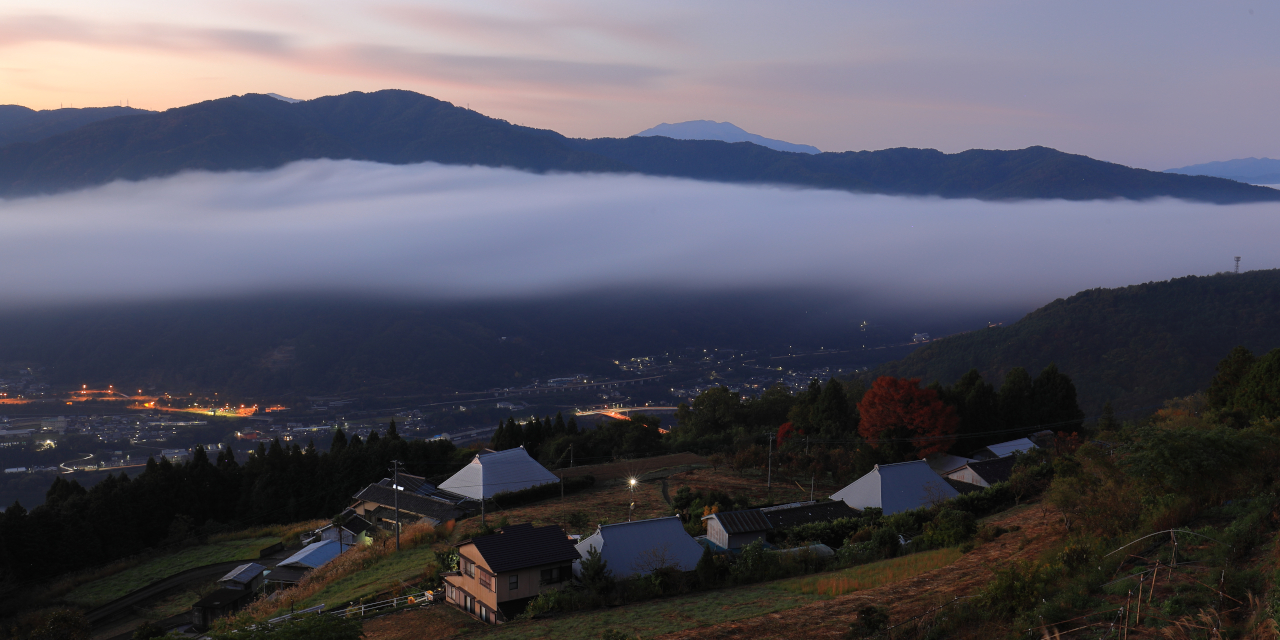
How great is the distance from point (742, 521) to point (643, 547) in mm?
6449

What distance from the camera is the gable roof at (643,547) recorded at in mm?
26375

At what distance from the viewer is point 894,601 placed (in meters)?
18.7

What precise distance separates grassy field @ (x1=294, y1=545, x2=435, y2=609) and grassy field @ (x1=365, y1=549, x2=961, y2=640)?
13.8 ft

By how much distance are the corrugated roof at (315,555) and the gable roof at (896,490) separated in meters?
24.6

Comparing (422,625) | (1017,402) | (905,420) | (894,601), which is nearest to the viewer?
(894,601)

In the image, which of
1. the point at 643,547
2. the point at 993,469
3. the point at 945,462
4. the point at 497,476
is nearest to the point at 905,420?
→ the point at 945,462

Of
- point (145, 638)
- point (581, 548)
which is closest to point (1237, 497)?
point (581, 548)

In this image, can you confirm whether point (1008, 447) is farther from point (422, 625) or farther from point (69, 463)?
point (69, 463)

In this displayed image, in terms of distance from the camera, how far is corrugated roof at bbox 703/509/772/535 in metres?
31.5

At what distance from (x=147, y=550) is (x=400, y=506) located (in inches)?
572

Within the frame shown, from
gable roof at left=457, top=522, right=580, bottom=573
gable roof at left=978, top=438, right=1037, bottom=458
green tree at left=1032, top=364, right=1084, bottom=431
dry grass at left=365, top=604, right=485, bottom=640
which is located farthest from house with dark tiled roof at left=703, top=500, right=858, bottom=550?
green tree at left=1032, top=364, right=1084, bottom=431

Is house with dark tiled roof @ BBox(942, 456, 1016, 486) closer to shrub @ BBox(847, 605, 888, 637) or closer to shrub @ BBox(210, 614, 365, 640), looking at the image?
shrub @ BBox(847, 605, 888, 637)

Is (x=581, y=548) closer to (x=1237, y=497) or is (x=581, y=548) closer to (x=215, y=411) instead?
(x=1237, y=497)

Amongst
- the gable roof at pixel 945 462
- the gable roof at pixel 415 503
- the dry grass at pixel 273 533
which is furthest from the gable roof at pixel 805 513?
the dry grass at pixel 273 533
